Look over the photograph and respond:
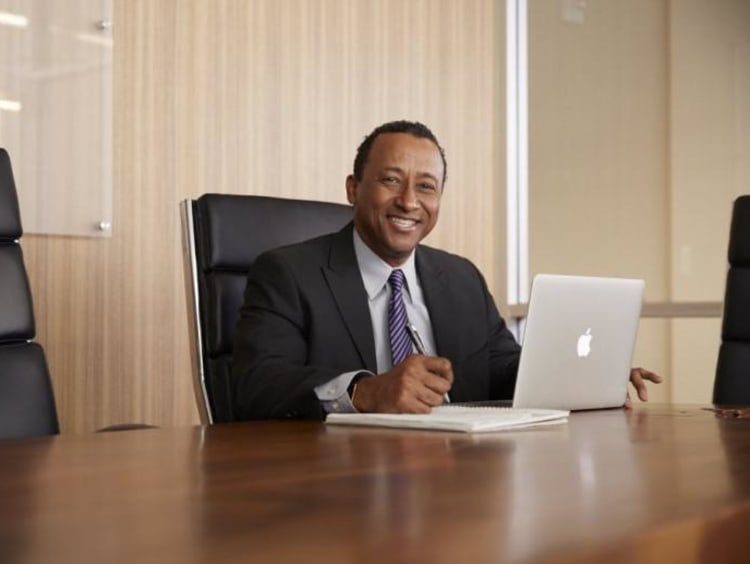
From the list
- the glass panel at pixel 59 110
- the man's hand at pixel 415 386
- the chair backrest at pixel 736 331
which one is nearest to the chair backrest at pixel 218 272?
the man's hand at pixel 415 386

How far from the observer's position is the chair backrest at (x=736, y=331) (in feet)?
9.82

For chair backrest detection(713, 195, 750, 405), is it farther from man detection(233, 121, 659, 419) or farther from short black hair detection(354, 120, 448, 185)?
short black hair detection(354, 120, 448, 185)

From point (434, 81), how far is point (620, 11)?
2.84ft

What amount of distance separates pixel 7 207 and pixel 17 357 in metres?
0.34

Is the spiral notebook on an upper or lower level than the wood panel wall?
lower

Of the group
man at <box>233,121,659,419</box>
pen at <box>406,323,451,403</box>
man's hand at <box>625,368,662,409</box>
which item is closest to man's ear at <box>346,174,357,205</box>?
man at <box>233,121,659,419</box>

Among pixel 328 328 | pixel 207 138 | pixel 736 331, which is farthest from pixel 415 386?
pixel 207 138

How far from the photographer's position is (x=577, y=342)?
2.20 metres

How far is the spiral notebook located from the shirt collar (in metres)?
0.81

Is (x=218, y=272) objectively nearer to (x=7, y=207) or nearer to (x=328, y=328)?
(x=328, y=328)

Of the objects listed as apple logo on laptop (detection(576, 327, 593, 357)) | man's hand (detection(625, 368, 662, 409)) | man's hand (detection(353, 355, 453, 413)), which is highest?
apple logo on laptop (detection(576, 327, 593, 357))

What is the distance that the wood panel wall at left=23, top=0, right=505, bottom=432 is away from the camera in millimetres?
3764

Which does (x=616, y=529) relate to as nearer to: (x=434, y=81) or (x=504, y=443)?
(x=504, y=443)

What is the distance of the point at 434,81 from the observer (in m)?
4.94
